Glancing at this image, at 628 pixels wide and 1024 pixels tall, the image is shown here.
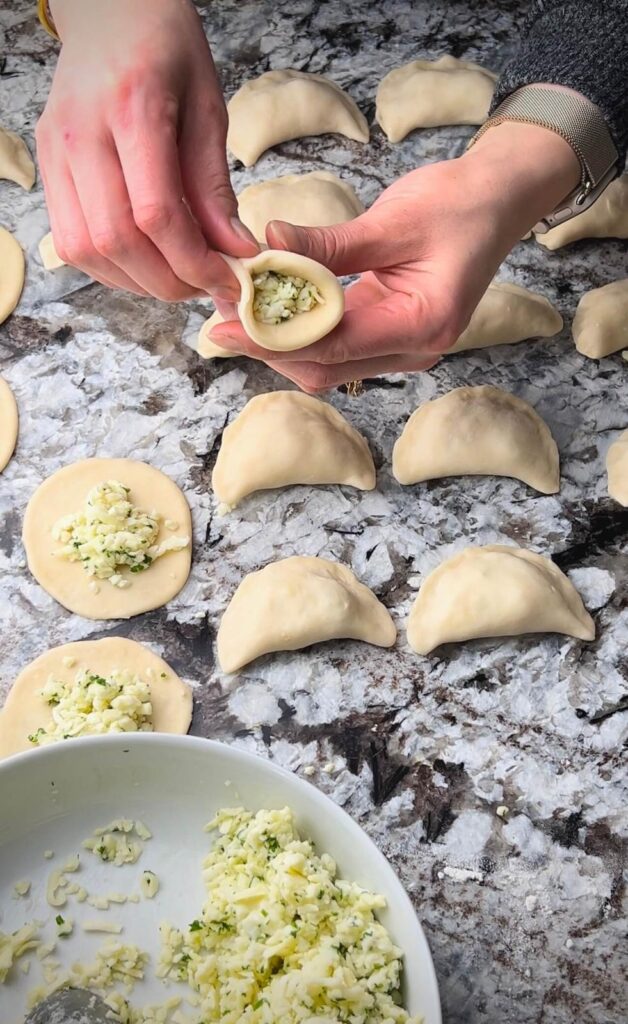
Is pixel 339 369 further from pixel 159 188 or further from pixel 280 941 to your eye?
pixel 280 941

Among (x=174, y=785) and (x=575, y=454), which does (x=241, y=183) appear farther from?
(x=174, y=785)

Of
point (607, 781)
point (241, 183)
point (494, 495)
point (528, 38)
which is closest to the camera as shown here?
point (607, 781)

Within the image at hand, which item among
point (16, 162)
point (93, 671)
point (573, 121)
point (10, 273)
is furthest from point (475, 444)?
point (16, 162)

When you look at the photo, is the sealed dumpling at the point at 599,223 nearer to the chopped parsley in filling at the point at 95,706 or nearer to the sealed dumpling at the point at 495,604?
the sealed dumpling at the point at 495,604

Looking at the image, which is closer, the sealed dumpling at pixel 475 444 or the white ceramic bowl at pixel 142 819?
the white ceramic bowl at pixel 142 819

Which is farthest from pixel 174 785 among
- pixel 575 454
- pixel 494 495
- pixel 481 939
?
pixel 575 454

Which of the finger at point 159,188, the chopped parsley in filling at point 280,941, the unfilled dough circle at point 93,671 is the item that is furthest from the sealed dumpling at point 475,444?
the chopped parsley in filling at point 280,941

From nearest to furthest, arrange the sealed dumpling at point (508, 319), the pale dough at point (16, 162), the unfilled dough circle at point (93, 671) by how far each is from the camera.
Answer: the unfilled dough circle at point (93, 671) < the sealed dumpling at point (508, 319) < the pale dough at point (16, 162)

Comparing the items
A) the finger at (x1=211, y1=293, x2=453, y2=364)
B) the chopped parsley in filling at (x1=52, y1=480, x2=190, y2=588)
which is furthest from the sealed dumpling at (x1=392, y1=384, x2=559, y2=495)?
the chopped parsley in filling at (x1=52, y1=480, x2=190, y2=588)
